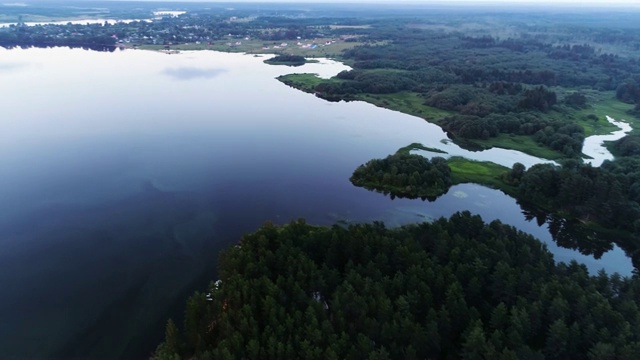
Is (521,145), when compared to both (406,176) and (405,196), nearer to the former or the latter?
(406,176)

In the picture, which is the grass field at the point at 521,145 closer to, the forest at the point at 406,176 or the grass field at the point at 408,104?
→ the grass field at the point at 408,104

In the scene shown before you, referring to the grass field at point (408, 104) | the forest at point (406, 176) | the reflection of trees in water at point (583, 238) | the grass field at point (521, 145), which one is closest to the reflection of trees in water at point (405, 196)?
the forest at point (406, 176)

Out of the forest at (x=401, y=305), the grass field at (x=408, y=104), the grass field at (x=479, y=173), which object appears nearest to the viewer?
the forest at (x=401, y=305)

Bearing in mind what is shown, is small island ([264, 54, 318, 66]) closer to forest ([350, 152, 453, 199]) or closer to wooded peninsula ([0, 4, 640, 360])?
wooded peninsula ([0, 4, 640, 360])

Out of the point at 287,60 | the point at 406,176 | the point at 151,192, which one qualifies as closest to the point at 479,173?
the point at 406,176

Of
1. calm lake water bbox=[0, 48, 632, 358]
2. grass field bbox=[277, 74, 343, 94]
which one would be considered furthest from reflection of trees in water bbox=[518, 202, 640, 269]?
grass field bbox=[277, 74, 343, 94]

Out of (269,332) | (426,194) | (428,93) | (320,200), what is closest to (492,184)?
(426,194)

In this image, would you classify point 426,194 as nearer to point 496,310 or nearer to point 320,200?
point 320,200
